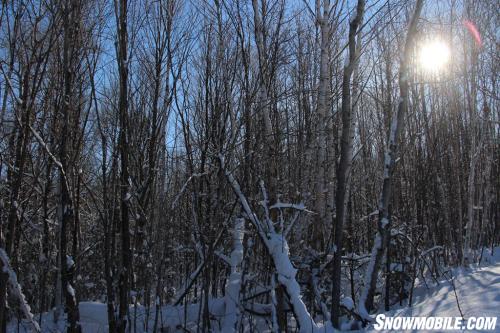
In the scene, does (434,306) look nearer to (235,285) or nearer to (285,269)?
(285,269)

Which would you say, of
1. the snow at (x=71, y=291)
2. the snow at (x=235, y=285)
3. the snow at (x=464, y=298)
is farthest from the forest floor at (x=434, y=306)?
the snow at (x=71, y=291)

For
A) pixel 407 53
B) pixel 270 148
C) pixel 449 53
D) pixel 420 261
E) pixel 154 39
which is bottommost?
pixel 420 261

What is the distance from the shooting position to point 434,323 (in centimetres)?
357

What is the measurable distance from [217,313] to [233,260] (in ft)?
2.94

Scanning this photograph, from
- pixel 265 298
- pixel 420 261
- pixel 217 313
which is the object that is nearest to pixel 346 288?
pixel 420 261

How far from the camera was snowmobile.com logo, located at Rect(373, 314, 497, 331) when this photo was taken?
10.6 ft

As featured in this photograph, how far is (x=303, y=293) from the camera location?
587 centimetres

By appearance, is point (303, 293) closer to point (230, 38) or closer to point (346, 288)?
point (346, 288)

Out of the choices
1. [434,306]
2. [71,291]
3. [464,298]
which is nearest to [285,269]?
[434,306]

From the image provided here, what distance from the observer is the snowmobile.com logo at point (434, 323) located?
3.24m

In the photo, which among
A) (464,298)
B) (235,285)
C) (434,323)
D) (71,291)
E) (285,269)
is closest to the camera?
(434,323)

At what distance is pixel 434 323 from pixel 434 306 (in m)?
0.94

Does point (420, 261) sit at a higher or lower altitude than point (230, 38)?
lower

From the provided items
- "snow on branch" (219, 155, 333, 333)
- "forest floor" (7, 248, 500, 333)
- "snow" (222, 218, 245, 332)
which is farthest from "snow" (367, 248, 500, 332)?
"snow" (222, 218, 245, 332)
